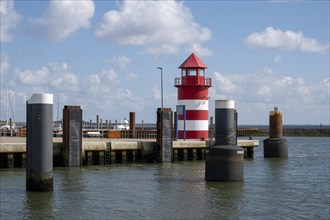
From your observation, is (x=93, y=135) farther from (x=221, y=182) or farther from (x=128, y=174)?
(x=221, y=182)

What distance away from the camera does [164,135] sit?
33938 millimetres

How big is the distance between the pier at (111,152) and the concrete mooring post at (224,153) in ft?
25.8

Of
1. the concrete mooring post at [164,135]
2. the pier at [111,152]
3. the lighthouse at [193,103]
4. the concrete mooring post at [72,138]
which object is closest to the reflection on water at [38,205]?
the concrete mooring post at [72,138]

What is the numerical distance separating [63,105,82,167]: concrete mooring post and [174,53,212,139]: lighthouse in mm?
10336

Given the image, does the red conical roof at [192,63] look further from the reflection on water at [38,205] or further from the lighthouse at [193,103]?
the reflection on water at [38,205]

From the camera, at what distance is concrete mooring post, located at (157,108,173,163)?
3397cm

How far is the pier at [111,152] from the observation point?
2997cm

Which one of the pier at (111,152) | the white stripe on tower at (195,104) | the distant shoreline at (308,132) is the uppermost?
the white stripe on tower at (195,104)

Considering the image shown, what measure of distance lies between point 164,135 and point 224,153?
1082cm

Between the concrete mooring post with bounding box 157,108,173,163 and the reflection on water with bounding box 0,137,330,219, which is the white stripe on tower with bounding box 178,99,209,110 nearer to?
the concrete mooring post with bounding box 157,108,173,163

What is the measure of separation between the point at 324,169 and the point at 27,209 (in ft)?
73.4

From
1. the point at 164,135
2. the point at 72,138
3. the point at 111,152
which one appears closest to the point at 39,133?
the point at 72,138

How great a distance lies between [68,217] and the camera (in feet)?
56.8

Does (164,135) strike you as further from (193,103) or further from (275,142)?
(275,142)
